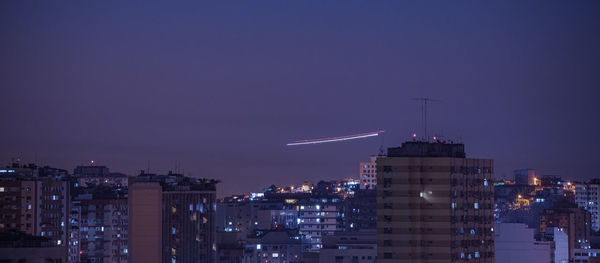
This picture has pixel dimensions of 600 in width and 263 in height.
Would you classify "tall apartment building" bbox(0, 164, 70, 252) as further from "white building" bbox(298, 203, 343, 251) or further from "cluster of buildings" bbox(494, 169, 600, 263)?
"white building" bbox(298, 203, 343, 251)

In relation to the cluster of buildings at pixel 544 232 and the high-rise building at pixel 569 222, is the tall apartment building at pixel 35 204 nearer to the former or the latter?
the cluster of buildings at pixel 544 232

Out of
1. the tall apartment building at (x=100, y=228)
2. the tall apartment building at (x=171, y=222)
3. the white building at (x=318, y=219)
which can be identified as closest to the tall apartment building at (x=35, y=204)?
the tall apartment building at (x=171, y=222)

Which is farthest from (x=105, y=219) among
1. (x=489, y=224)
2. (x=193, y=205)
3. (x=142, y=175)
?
(x=489, y=224)

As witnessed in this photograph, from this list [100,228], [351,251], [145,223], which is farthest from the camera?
[100,228]

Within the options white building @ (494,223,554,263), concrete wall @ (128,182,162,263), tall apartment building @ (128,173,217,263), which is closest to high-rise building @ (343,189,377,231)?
white building @ (494,223,554,263)

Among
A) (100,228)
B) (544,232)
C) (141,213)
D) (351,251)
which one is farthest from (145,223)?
(544,232)

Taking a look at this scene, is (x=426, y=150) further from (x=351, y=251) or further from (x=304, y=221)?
(x=304, y=221)

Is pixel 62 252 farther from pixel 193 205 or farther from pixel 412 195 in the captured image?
pixel 193 205
